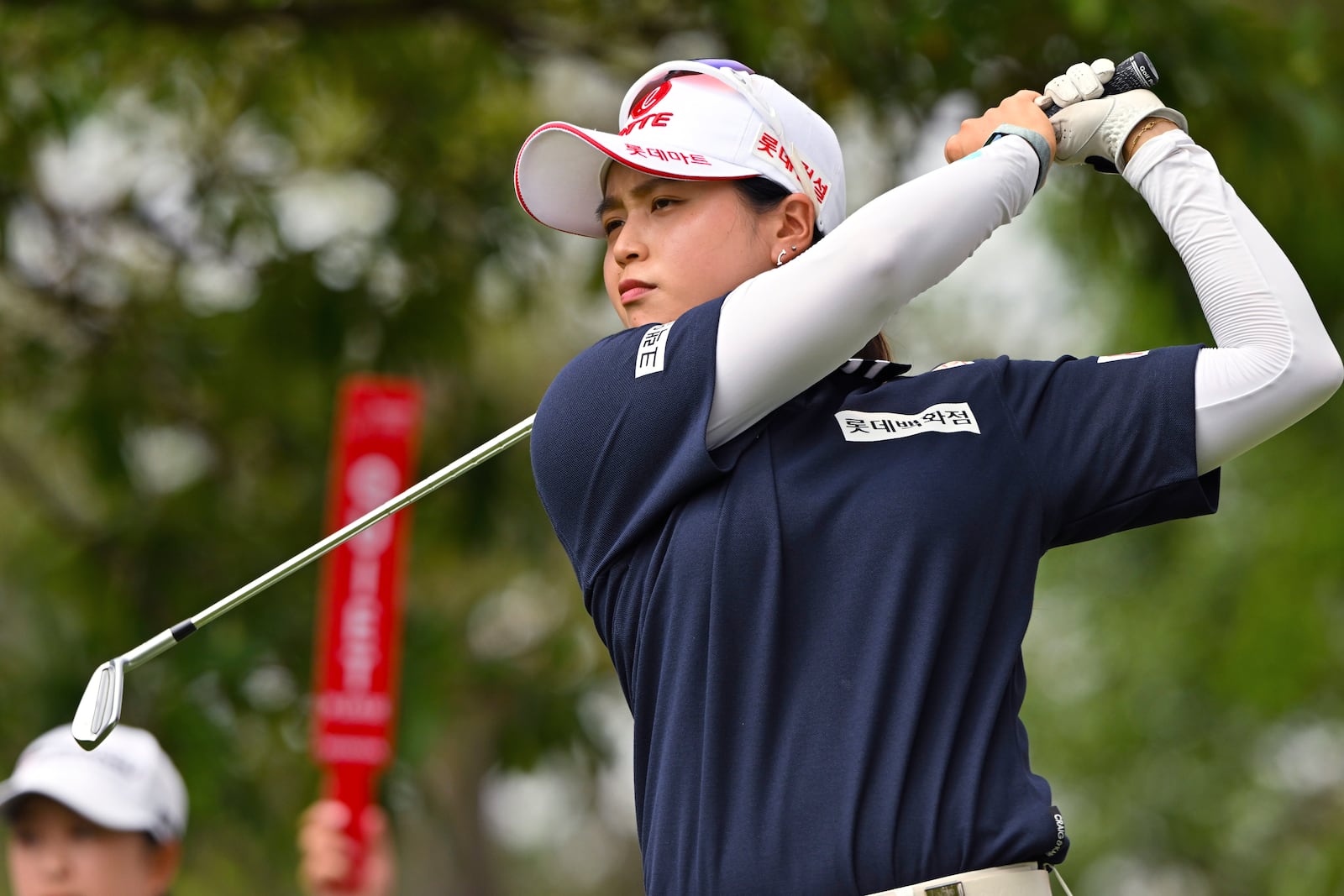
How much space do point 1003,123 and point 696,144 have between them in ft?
1.38

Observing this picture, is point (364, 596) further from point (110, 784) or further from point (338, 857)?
point (110, 784)

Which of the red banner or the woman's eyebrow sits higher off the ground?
the red banner

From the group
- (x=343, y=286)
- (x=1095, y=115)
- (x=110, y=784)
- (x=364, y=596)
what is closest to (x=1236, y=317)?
(x=1095, y=115)

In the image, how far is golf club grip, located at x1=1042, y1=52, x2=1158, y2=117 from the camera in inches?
98.8

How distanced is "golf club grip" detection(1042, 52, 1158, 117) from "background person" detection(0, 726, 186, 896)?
8.19 feet

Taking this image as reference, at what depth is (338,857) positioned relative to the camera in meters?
4.49

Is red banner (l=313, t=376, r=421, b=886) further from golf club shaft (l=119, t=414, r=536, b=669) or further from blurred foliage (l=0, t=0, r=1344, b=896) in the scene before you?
golf club shaft (l=119, t=414, r=536, b=669)

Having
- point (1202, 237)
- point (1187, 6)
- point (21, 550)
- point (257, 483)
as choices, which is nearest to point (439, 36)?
point (257, 483)

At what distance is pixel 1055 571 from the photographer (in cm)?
1534

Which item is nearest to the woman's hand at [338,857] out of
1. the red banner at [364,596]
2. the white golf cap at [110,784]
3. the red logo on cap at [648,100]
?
the red banner at [364,596]

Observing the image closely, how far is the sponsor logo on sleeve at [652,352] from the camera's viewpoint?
89.2 inches

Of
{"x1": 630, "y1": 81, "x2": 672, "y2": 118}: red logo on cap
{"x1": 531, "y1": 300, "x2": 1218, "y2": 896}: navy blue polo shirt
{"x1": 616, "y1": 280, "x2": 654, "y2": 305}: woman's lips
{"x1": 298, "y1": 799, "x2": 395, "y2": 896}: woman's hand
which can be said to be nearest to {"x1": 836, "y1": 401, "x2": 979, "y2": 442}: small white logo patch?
{"x1": 531, "y1": 300, "x2": 1218, "y2": 896}: navy blue polo shirt

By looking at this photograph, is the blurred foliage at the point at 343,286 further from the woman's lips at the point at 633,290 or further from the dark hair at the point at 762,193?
the woman's lips at the point at 633,290

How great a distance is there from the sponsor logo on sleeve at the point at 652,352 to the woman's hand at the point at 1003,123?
0.49 m
